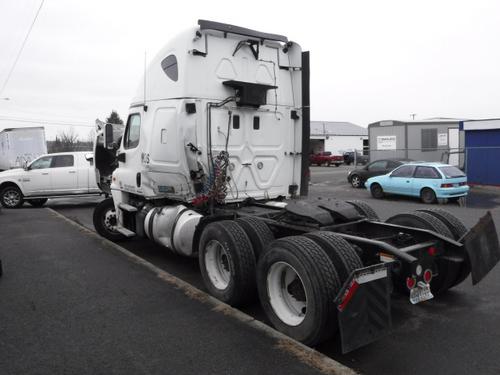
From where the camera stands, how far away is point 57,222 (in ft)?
38.1

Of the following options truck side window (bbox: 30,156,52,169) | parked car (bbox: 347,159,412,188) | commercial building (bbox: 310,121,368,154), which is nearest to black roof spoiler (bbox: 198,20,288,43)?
truck side window (bbox: 30,156,52,169)

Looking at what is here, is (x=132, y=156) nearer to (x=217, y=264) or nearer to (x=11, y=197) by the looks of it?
(x=217, y=264)

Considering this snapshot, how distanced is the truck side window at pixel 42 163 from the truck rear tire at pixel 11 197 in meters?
0.96

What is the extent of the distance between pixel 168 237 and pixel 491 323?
14.0 feet

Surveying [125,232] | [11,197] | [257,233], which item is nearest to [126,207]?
[125,232]

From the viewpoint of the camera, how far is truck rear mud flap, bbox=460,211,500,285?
14.6ft

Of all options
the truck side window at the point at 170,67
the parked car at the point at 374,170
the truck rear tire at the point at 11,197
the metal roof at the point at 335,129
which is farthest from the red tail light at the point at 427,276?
the metal roof at the point at 335,129

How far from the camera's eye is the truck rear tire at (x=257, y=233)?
498 centimetres

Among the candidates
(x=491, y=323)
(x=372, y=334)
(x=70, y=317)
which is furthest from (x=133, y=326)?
(x=491, y=323)

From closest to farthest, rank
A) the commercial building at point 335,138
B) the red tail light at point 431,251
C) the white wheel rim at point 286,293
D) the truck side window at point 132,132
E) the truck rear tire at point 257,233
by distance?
the white wheel rim at point 286,293
the red tail light at point 431,251
the truck rear tire at point 257,233
the truck side window at point 132,132
the commercial building at point 335,138

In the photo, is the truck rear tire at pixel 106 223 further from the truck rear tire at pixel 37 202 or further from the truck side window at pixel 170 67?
the truck rear tire at pixel 37 202

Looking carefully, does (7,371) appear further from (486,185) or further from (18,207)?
→ (486,185)

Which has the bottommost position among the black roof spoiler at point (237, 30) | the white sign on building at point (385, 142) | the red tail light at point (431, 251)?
the red tail light at point (431, 251)

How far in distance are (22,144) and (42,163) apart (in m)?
10.3
